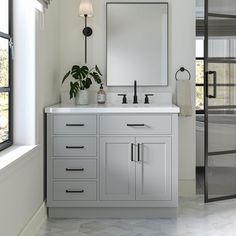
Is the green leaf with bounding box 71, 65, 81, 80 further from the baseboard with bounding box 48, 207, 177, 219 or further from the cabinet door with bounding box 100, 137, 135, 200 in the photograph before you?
the baseboard with bounding box 48, 207, 177, 219

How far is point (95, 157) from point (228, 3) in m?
1.95

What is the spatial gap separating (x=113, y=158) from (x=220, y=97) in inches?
50.8

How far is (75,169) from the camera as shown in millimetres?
3531

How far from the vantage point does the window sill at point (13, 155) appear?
244cm

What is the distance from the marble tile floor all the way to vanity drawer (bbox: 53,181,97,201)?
181mm

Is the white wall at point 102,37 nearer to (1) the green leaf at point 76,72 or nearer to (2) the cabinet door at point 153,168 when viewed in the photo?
(1) the green leaf at point 76,72

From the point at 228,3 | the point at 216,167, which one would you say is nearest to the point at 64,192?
the point at 216,167

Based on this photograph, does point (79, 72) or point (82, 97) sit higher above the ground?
point (79, 72)

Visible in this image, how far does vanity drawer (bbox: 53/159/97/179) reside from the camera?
3531 millimetres

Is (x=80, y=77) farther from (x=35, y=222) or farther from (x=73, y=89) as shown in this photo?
(x=35, y=222)

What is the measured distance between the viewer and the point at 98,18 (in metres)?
4.20

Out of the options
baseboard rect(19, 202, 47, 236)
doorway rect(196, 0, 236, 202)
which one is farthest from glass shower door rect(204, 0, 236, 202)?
baseboard rect(19, 202, 47, 236)

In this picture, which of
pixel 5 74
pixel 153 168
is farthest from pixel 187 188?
pixel 5 74

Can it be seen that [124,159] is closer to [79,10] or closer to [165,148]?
[165,148]
